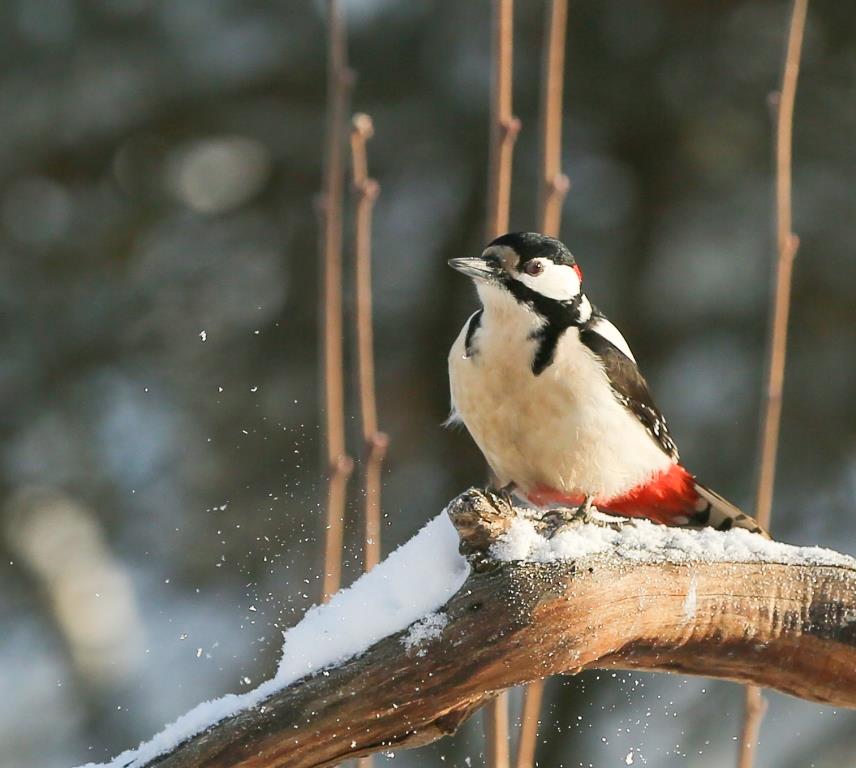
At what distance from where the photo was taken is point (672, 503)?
3184 mm

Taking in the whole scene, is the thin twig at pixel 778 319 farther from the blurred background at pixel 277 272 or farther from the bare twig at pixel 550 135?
the blurred background at pixel 277 272

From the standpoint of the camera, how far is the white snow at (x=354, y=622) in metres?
2.03

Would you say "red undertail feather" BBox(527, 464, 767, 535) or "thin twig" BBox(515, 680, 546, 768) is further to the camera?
"red undertail feather" BBox(527, 464, 767, 535)

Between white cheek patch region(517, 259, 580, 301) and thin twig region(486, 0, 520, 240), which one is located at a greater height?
white cheek patch region(517, 259, 580, 301)

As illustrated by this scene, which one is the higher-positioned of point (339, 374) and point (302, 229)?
point (302, 229)

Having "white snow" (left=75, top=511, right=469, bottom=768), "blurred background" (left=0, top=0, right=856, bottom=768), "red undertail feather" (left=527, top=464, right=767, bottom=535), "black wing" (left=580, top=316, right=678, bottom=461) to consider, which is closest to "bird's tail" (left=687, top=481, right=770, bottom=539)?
"red undertail feather" (left=527, top=464, right=767, bottom=535)

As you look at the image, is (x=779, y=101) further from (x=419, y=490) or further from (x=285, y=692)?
(x=419, y=490)

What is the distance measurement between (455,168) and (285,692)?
460 cm

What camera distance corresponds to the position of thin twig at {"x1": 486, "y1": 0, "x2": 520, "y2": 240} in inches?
85.7

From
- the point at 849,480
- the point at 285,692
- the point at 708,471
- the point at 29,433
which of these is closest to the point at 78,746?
the point at 29,433

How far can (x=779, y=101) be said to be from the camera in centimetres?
236

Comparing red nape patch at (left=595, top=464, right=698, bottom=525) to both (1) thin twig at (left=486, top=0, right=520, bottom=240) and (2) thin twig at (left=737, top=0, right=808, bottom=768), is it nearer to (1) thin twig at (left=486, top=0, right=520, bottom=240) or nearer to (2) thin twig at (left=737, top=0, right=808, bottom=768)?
(2) thin twig at (left=737, top=0, right=808, bottom=768)

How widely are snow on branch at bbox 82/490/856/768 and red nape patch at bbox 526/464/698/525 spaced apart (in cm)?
70

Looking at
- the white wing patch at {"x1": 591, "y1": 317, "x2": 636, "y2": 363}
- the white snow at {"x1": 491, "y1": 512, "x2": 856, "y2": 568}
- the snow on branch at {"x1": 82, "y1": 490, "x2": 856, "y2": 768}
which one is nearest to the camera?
the snow on branch at {"x1": 82, "y1": 490, "x2": 856, "y2": 768}
